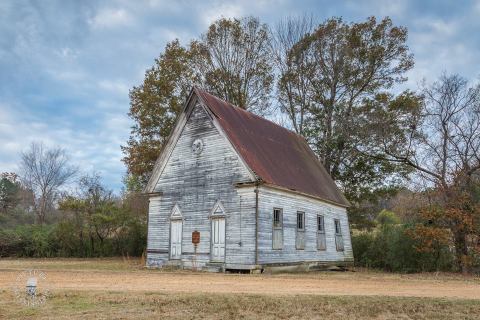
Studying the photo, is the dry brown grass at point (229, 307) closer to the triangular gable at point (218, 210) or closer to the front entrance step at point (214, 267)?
the front entrance step at point (214, 267)

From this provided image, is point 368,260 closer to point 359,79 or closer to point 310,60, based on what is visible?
point 359,79

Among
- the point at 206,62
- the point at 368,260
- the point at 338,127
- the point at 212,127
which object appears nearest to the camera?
the point at 212,127

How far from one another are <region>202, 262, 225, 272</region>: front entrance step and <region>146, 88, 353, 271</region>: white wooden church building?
0.04 m

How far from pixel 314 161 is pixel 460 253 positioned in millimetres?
10851

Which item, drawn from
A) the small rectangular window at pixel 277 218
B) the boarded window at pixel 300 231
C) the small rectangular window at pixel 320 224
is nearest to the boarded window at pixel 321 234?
the small rectangular window at pixel 320 224

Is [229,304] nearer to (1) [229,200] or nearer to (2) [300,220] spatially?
(1) [229,200]

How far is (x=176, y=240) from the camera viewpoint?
2361 cm

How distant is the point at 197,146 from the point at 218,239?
15.4ft

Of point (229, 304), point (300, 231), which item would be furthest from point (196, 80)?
point (229, 304)

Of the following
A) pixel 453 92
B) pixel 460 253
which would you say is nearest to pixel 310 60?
pixel 453 92

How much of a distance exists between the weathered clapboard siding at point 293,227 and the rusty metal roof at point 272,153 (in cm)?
53

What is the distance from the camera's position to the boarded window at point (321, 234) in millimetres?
26102

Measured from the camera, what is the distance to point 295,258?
23312 millimetres

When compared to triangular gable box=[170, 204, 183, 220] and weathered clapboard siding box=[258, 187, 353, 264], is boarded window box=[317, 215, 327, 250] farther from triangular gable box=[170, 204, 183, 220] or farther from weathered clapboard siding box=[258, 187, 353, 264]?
triangular gable box=[170, 204, 183, 220]
